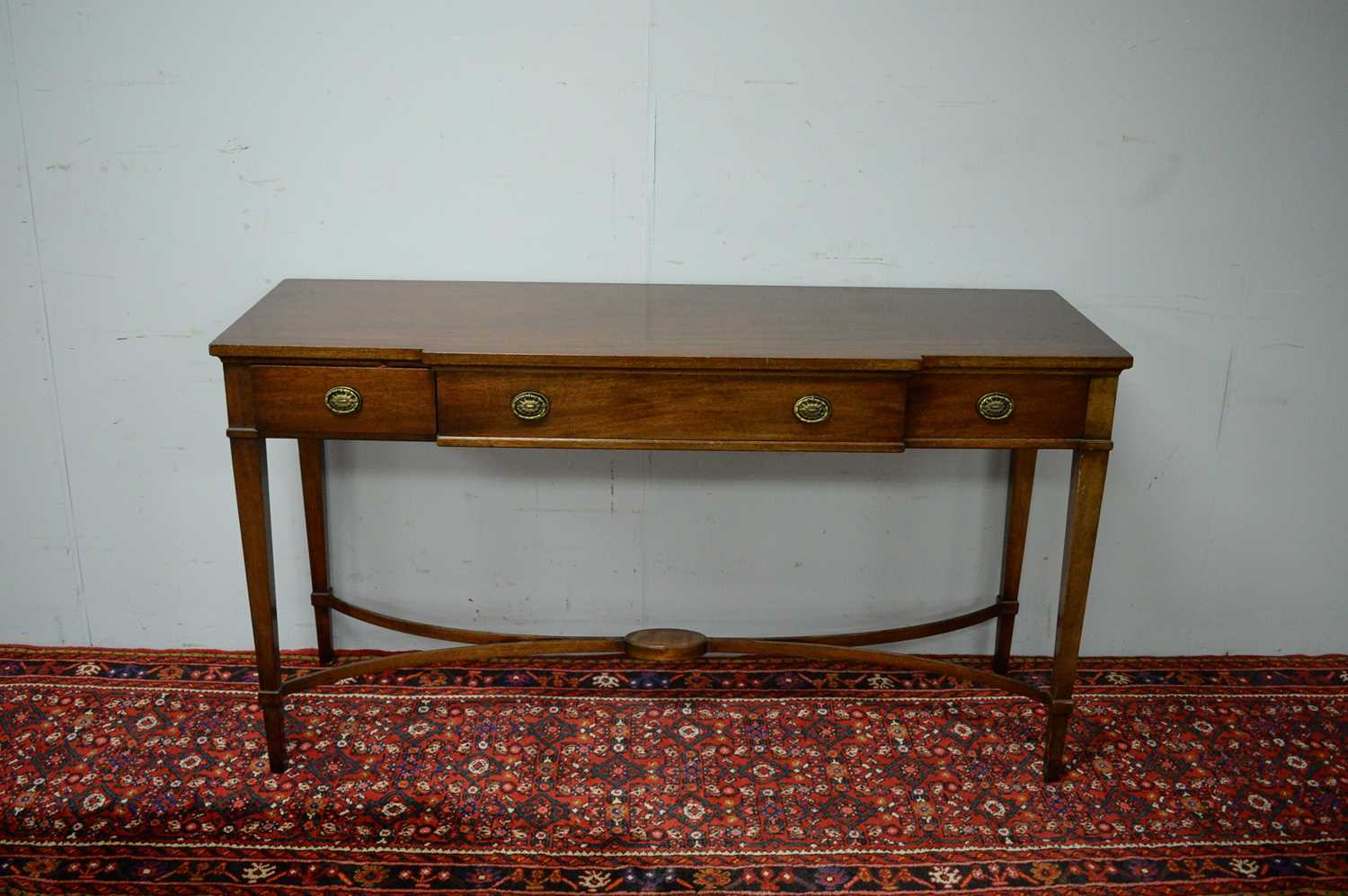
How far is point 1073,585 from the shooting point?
2594mm

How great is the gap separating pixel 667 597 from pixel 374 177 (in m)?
1.26

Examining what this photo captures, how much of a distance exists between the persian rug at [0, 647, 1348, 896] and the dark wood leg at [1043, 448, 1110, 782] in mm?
131

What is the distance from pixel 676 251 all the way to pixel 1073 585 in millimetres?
1155

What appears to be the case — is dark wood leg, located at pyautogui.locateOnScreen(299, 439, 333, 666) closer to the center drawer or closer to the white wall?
the white wall

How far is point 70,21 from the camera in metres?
2.71

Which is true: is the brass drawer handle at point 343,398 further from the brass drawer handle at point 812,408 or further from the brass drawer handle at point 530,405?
the brass drawer handle at point 812,408

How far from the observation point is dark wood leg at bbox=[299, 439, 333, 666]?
296cm

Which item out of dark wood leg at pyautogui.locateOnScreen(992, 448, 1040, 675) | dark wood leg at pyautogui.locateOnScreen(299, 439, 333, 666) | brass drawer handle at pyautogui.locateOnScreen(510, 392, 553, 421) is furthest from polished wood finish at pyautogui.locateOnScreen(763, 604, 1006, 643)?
dark wood leg at pyautogui.locateOnScreen(299, 439, 333, 666)

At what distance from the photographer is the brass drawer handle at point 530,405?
236 cm

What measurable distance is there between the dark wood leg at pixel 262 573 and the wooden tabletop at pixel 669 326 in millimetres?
237

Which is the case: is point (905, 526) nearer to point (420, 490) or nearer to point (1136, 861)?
point (1136, 861)

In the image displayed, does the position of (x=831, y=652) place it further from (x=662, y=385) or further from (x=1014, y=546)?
(x=662, y=385)

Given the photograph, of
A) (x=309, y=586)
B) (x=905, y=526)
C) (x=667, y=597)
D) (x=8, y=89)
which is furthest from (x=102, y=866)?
(x=905, y=526)

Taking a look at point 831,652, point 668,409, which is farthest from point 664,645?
point 668,409
